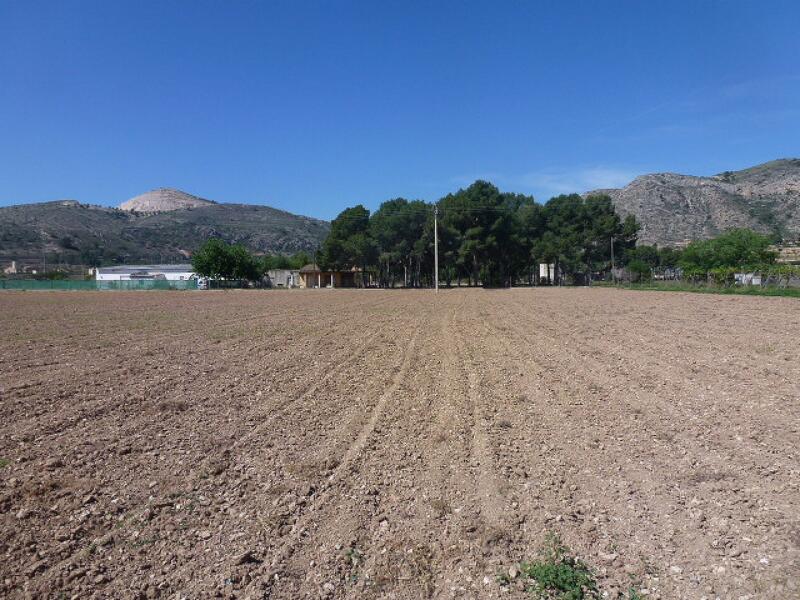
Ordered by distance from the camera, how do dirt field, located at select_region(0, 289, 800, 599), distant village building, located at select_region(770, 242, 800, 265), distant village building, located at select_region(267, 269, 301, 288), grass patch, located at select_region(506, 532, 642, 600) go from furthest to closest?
distant village building, located at select_region(267, 269, 301, 288) < distant village building, located at select_region(770, 242, 800, 265) < dirt field, located at select_region(0, 289, 800, 599) < grass patch, located at select_region(506, 532, 642, 600)

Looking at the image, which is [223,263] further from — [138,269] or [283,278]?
[138,269]

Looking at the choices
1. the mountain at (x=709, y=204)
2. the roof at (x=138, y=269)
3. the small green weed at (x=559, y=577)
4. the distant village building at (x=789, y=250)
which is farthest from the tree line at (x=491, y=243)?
the small green weed at (x=559, y=577)

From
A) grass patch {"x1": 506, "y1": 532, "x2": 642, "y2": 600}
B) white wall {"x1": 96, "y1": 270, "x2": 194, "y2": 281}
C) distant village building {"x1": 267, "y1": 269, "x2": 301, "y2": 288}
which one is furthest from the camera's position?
distant village building {"x1": 267, "y1": 269, "x2": 301, "y2": 288}

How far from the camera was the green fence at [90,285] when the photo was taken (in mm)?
92812

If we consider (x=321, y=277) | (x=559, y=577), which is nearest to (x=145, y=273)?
(x=321, y=277)

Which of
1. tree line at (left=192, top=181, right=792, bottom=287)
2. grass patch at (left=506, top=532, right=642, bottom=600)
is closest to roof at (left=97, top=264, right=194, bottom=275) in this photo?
tree line at (left=192, top=181, right=792, bottom=287)

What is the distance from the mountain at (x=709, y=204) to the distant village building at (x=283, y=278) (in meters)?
88.0

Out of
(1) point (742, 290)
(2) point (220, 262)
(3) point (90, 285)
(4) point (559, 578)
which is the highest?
(2) point (220, 262)

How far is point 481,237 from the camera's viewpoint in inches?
3248

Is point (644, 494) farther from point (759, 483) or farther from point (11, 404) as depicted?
point (11, 404)

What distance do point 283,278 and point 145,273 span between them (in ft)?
96.7

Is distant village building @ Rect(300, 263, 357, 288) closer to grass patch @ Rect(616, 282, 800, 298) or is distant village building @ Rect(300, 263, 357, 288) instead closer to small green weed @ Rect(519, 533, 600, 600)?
grass patch @ Rect(616, 282, 800, 298)

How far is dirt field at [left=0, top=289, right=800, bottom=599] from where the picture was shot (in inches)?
148

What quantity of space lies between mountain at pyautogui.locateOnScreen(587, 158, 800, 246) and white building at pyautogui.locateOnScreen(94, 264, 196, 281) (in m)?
111
